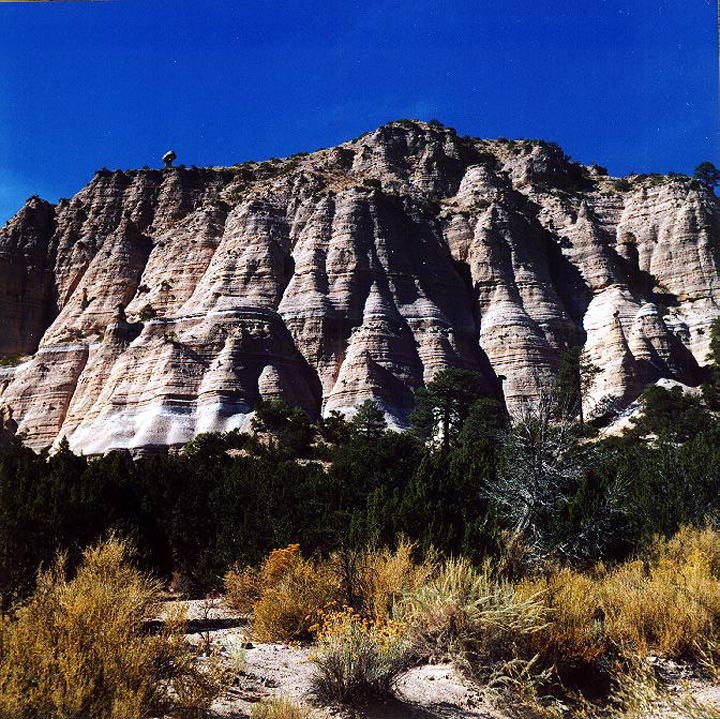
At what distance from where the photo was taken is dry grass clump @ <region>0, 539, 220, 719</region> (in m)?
4.46

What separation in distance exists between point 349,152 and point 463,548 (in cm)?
7875

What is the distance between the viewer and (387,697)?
19.7ft

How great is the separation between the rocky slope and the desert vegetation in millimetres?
29097

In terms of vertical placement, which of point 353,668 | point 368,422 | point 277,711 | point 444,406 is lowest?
point 353,668

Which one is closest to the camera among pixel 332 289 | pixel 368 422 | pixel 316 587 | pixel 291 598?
pixel 291 598

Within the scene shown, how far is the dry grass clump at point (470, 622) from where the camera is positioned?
6.77 metres

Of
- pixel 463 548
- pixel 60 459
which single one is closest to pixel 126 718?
pixel 463 548

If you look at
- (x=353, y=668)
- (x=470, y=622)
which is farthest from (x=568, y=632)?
(x=353, y=668)

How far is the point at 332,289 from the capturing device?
54969 mm

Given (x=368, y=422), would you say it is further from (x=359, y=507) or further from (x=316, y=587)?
(x=316, y=587)

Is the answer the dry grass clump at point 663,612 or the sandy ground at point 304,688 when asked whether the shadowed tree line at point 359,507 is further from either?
the sandy ground at point 304,688

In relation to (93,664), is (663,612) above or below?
below

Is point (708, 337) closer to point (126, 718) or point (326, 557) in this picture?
point (326, 557)

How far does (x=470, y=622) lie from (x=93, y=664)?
417 cm
